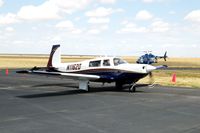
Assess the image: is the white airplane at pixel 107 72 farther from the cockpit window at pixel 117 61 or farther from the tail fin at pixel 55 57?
the tail fin at pixel 55 57

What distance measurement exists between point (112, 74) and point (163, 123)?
1134cm

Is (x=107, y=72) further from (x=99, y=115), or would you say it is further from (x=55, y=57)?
(x=99, y=115)

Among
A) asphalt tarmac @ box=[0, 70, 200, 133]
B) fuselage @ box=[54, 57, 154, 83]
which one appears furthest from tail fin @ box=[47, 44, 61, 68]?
asphalt tarmac @ box=[0, 70, 200, 133]

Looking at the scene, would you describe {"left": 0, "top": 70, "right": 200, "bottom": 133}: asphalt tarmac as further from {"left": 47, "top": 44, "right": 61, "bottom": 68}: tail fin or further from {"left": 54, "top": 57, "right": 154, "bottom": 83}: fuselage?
{"left": 47, "top": 44, "right": 61, "bottom": 68}: tail fin

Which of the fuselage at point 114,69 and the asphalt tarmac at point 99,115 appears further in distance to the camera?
the fuselage at point 114,69

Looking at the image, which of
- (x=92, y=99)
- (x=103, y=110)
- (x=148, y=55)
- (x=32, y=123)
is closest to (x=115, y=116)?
(x=103, y=110)

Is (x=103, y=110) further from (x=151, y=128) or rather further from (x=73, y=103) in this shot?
(x=151, y=128)

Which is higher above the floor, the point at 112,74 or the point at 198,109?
the point at 112,74

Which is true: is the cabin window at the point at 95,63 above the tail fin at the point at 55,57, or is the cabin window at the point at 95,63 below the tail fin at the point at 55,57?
below

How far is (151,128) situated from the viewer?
11.5m

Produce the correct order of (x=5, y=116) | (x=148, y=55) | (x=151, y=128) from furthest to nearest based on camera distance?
1. (x=148, y=55)
2. (x=5, y=116)
3. (x=151, y=128)

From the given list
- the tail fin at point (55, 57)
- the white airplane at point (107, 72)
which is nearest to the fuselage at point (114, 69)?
the white airplane at point (107, 72)

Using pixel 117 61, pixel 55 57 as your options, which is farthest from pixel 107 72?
pixel 55 57

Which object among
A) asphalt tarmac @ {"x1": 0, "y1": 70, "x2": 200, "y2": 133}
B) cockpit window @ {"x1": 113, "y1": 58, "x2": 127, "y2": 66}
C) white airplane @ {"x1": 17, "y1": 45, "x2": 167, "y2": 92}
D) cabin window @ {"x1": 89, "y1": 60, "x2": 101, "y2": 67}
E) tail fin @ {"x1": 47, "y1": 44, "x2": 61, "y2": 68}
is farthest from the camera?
tail fin @ {"x1": 47, "y1": 44, "x2": 61, "y2": 68}
